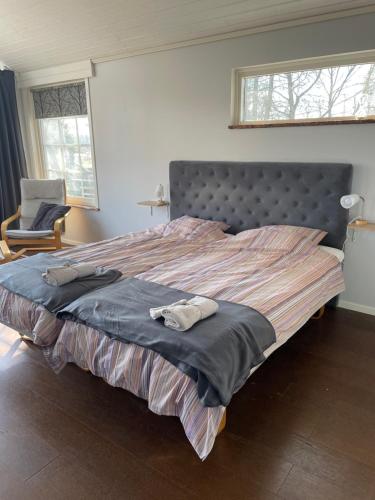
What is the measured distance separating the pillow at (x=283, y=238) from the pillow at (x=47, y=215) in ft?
7.67

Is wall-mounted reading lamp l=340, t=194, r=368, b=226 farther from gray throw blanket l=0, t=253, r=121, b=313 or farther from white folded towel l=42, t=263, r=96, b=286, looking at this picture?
white folded towel l=42, t=263, r=96, b=286

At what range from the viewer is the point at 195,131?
359cm

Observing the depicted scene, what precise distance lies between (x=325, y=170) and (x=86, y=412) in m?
2.42

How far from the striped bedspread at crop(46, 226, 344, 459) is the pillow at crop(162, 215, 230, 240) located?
175 mm

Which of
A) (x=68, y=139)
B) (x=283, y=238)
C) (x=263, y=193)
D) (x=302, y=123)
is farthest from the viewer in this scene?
(x=68, y=139)

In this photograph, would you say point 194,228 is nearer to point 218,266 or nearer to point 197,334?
point 218,266

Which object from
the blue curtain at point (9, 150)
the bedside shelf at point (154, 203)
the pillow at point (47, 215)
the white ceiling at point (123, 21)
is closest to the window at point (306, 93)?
the white ceiling at point (123, 21)

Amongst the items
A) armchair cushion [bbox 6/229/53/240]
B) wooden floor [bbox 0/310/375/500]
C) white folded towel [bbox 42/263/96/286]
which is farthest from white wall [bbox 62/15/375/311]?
white folded towel [bbox 42/263/96/286]

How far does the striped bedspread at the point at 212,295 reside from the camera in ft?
4.92

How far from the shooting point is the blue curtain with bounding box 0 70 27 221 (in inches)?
187

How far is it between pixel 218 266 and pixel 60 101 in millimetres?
3607

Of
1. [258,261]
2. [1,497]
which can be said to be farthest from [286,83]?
[1,497]

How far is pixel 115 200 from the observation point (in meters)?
4.50

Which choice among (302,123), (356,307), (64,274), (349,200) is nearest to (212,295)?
(64,274)
